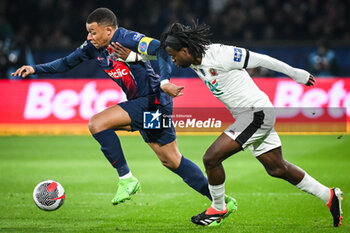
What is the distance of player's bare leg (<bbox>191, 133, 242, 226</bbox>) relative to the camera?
540 cm

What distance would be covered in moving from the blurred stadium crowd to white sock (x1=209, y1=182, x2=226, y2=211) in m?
10.8

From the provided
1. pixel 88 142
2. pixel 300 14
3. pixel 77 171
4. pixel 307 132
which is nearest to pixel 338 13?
pixel 300 14

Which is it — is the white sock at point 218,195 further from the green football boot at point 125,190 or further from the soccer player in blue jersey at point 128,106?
the green football boot at point 125,190

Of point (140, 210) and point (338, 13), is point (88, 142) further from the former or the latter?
point (338, 13)

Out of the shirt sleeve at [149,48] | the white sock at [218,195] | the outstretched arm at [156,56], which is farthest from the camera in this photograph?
the white sock at [218,195]

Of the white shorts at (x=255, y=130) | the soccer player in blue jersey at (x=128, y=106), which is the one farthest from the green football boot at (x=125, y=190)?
the white shorts at (x=255, y=130)

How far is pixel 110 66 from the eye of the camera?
604 centimetres

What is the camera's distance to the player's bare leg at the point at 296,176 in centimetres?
556

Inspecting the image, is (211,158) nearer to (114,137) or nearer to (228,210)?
(228,210)

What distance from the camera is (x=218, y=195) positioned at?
566 centimetres

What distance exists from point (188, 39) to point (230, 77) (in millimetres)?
533

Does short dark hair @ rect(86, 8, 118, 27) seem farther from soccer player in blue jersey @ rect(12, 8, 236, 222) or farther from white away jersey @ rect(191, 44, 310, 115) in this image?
white away jersey @ rect(191, 44, 310, 115)

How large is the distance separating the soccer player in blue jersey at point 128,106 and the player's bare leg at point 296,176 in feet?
2.13

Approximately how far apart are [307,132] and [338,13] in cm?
479
